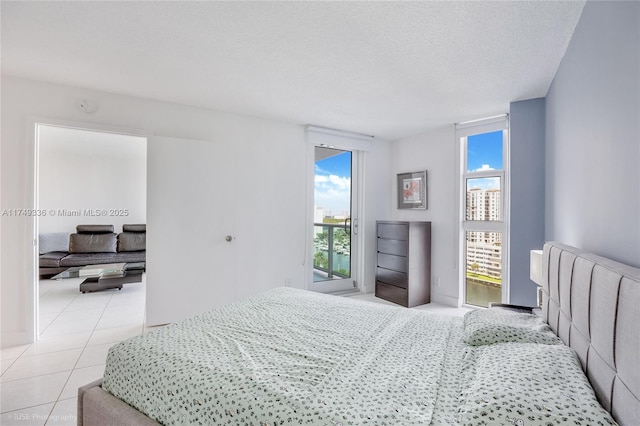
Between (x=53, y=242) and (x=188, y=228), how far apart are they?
13.6 ft

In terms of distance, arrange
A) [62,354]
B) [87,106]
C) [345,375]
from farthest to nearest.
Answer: [87,106]
[62,354]
[345,375]

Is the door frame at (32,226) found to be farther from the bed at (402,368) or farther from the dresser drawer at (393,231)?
the dresser drawer at (393,231)

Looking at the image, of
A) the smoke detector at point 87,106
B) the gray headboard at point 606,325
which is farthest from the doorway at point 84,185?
the gray headboard at point 606,325

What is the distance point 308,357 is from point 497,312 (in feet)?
3.75

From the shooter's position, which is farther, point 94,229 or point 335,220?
point 94,229

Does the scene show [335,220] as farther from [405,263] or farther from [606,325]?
[606,325]

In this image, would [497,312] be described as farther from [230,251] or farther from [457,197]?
[230,251]

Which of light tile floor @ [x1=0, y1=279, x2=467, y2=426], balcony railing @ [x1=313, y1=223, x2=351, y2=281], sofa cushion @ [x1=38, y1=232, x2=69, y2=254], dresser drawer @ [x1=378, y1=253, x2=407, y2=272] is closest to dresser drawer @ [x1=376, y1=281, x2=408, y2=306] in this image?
light tile floor @ [x1=0, y1=279, x2=467, y2=426]

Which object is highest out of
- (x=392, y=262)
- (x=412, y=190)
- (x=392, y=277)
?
(x=412, y=190)

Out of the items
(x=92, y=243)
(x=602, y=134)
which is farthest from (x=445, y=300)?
(x=92, y=243)

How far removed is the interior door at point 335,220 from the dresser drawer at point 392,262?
47cm

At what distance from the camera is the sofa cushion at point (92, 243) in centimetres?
556

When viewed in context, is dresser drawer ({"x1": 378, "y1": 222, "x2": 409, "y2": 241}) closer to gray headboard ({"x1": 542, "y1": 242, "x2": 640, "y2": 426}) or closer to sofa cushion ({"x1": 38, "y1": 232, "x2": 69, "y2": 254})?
gray headboard ({"x1": 542, "y1": 242, "x2": 640, "y2": 426})

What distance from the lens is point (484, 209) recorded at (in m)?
3.70
